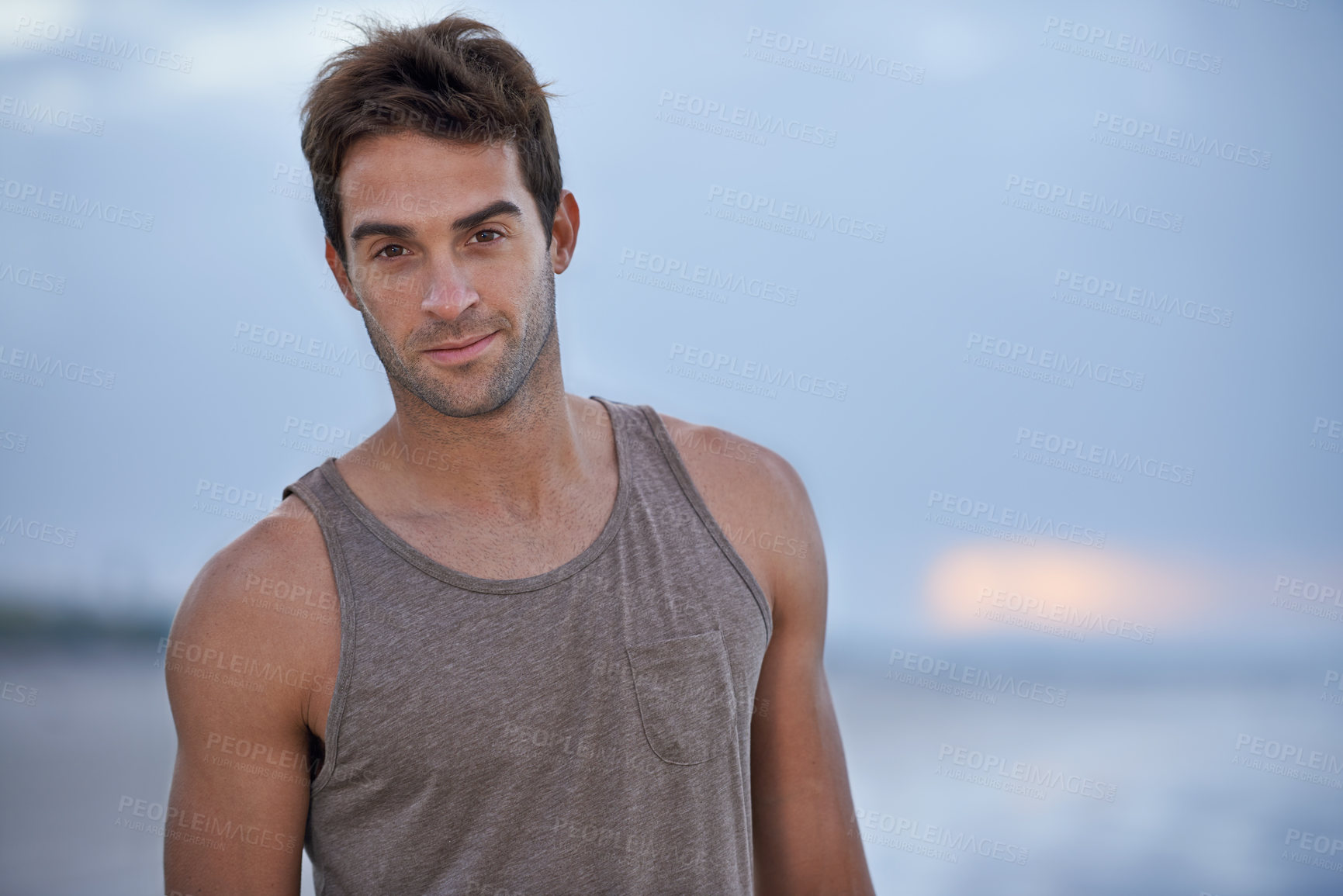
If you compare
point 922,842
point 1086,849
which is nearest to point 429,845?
point 922,842

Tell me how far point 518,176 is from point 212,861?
3.50 ft

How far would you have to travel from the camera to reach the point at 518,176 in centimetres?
162

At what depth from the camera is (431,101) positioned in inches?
61.2

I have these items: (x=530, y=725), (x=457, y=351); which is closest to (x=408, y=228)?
(x=457, y=351)

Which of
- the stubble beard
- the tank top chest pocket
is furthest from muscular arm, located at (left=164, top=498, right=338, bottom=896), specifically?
the tank top chest pocket

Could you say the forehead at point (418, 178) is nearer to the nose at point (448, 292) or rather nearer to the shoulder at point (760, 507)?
the nose at point (448, 292)

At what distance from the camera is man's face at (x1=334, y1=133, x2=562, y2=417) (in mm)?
1502

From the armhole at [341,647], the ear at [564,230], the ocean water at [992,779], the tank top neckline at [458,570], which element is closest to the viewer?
the armhole at [341,647]

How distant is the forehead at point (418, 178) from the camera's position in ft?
4.95

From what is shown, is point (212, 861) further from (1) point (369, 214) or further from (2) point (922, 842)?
(2) point (922, 842)

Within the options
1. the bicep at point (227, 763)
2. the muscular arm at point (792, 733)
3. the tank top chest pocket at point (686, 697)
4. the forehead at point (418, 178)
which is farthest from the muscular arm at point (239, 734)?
the muscular arm at point (792, 733)

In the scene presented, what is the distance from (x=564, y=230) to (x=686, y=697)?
2.70 feet

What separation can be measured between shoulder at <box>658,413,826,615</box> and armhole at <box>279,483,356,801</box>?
565 millimetres

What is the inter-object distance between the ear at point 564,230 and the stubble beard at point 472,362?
0.17m
